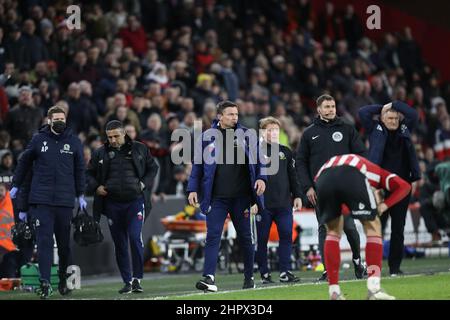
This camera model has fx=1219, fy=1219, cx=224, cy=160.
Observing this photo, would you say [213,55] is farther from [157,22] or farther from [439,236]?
[439,236]

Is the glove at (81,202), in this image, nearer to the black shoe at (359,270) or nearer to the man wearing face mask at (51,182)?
the man wearing face mask at (51,182)

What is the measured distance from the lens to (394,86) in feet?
99.3

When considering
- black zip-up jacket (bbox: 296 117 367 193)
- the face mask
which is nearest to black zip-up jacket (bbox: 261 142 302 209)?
black zip-up jacket (bbox: 296 117 367 193)

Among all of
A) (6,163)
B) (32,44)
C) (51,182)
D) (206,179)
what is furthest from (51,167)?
(32,44)

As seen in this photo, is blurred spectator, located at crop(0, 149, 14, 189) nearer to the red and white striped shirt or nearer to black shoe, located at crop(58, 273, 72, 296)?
black shoe, located at crop(58, 273, 72, 296)

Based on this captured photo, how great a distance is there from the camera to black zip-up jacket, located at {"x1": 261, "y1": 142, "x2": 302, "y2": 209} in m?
16.5

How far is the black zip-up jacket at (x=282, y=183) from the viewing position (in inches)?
649

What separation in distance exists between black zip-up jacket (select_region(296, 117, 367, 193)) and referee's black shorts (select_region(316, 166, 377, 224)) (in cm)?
308

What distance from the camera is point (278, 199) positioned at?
16.5 meters

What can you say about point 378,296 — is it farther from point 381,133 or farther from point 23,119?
point 23,119

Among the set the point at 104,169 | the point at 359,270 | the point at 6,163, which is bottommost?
the point at 359,270

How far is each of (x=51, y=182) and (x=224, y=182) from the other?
2.17m

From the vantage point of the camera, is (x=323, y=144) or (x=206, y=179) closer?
(x=206, y=179)

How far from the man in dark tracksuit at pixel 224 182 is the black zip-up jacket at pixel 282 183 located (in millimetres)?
1994
